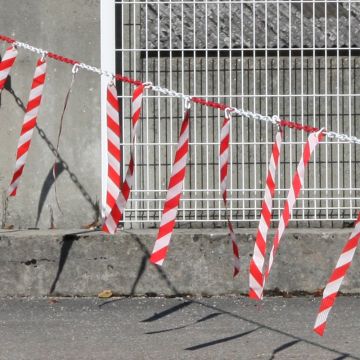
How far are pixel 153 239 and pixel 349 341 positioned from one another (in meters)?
2.11

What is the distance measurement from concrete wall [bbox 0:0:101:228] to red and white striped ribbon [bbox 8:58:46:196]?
39 cm

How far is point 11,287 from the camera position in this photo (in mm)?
9672

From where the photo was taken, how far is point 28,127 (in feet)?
31.8

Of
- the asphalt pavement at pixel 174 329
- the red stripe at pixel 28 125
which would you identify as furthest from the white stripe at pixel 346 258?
the red stripe at pixel 28 125

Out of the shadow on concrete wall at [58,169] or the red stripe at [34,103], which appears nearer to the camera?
the red stripe at [34,103]

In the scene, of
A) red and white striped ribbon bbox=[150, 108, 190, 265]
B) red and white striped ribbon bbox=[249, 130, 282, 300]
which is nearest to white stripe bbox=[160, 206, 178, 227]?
red and white striped ribbon bbox=[150, 108, 190, 265]

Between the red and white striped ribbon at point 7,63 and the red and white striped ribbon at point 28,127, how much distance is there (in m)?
0.19

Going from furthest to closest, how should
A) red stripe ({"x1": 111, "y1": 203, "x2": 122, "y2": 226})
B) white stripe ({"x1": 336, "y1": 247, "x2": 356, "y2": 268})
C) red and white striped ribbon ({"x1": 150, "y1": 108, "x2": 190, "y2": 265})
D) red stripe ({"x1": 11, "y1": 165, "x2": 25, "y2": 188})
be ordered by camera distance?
red stripe ({"x1": 11, "y1": 165, "x2": 25, "y2": 188}), red stripe ({"x1": 111, "y1": 203, "x2": 122, "y2": 226}), red and white striped ribbon ({"x1": 150, "y1": 108, "x2": 190, "y2": 265}), white stripe ({"x1": 336, "y1": 247, "x2": 356, "y2": 268})

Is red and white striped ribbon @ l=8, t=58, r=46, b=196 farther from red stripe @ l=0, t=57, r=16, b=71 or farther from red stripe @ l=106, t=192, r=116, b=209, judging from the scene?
red stripe @ l=106, t=192, r=116, b=209

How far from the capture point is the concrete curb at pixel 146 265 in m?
9.66

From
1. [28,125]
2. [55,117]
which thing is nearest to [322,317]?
[28,125]

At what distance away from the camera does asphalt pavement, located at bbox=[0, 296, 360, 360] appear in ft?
25.5

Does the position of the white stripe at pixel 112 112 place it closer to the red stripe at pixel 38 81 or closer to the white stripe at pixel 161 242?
the red stripe at pixel 38 81

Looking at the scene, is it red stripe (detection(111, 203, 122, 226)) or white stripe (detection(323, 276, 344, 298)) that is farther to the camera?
red stripe (detection(111, 203, 122, 226))
